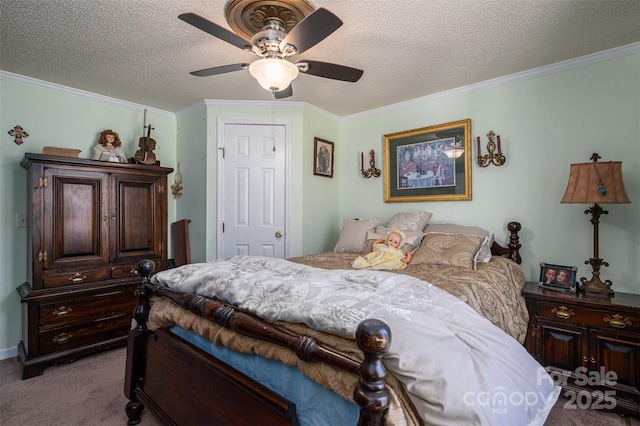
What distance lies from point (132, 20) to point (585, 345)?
3.57 metres

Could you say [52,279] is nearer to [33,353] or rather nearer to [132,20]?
[33,353]

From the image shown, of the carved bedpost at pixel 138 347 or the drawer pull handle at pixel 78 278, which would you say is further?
the drawer pull handle at pixel 78 278

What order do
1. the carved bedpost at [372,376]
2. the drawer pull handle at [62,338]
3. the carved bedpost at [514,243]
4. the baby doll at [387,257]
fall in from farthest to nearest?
the carved bedpost at [514,243], the drawer pull handle at [62,338], the baby doll at [387,257], the carved bedpost at [372,376]

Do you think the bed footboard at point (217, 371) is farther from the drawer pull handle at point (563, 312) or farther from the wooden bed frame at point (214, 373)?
the drawer pull handle at point (563, 312)

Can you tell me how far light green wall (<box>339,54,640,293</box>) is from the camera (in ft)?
7.54

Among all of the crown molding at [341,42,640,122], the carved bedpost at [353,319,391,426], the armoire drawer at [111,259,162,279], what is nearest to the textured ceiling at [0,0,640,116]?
the crown molding at [341,42,640,122]

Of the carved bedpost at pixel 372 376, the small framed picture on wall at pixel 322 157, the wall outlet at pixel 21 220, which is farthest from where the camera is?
the small framed picture on wall at pixel 322 157

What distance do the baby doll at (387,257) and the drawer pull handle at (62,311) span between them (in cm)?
244

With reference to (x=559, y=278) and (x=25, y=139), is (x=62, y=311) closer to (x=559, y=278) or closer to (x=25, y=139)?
(x=25, y=139)

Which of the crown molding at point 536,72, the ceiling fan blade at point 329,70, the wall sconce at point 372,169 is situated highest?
the crown molding at point 536,72

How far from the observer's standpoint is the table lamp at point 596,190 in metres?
2.03

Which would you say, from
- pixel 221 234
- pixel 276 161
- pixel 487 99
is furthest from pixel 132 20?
pixel 487 99

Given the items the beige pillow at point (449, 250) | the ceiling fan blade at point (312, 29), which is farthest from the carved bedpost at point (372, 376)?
the beige pillow at point (449, 250)

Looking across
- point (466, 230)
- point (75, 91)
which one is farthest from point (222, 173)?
point (466, 230)
